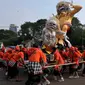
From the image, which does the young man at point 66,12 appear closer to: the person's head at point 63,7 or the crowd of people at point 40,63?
the person's head at point 63,7

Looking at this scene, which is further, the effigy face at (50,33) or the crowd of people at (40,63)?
the effigy face at (50,33)

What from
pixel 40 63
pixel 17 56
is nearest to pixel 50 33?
pixel 17 56

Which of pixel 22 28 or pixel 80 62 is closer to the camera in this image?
pixel 80 62

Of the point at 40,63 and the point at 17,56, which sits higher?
the point at 17,56

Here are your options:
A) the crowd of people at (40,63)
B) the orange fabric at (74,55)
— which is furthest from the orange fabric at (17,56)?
the orange fabric at (74,55)

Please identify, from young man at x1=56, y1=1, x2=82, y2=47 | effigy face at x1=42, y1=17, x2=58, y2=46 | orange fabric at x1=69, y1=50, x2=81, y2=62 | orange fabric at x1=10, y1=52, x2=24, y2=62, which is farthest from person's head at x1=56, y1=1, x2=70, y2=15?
orange fabric at x1=10, y1=52, x2=24, y2=62

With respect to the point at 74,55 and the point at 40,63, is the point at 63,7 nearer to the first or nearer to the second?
the point at 74,55

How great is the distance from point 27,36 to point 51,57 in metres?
53.4

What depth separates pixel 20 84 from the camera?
452 inches

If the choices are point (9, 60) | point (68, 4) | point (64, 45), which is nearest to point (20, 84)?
point (9, 60)

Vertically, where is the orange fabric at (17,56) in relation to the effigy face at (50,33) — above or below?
below

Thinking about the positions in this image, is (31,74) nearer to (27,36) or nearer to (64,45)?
(64,45)

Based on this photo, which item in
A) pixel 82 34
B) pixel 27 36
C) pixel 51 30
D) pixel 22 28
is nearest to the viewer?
pixel 51 30

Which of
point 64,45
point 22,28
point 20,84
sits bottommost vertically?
point 20,84
